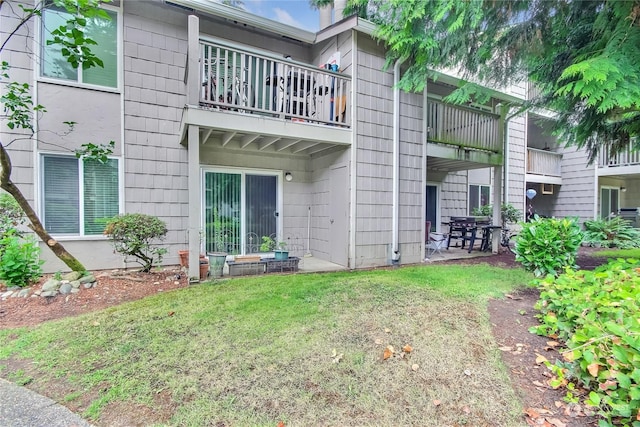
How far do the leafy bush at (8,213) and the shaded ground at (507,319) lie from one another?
1.24m

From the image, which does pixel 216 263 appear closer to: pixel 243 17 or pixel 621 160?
pixel 243 17

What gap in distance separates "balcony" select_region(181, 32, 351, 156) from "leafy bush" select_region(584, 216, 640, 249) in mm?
9947

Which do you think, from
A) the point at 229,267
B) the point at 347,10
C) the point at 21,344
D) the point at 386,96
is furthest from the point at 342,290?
the point at 347,10

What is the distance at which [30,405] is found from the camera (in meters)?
2.45

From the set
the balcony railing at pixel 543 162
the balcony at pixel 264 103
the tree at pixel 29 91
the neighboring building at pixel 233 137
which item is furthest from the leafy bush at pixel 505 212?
the tree at pixel 29 91

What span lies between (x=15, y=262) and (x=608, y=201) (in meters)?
20.0

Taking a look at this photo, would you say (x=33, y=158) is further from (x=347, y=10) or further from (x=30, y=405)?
(x=347, y=10)

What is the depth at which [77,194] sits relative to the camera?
606cm

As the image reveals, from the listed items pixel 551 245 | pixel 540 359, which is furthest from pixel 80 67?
pixel 551 245

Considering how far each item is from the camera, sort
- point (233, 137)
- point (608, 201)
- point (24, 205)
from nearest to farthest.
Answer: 1. point (24, 205)
2. point (233, 137)
3. point (608, 201)

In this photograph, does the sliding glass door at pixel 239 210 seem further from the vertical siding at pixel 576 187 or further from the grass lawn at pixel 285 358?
the vertical siding at pixel 576 187

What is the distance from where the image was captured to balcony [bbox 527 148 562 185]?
12.7 metres

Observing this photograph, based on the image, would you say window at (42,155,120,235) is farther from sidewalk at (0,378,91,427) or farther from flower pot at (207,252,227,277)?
sidewalk at (0,378,91,427)

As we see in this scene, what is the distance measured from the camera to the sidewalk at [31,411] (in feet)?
7.42
